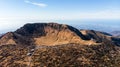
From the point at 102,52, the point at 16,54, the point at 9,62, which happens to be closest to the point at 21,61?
the point at 9,62

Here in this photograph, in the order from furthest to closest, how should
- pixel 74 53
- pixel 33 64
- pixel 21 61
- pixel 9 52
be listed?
pixel 9 52 → pixel 74 53 → pixel 21 61 → pixel 33 64

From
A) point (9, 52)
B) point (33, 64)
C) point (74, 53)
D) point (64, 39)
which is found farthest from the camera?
point (64, 39)

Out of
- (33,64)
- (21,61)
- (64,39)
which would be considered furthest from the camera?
(64,39)

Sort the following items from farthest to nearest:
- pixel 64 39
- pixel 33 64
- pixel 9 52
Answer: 1. pixel 64 39
2. pixel 9 52
3. pixel 33 64

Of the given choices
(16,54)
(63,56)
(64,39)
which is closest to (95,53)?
(63,56)

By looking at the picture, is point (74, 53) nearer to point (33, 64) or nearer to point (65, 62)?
point (65, 62)

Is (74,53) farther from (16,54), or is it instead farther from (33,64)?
(16,54)

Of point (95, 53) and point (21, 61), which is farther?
point (95, 53)

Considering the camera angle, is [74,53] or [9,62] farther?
[74,53]

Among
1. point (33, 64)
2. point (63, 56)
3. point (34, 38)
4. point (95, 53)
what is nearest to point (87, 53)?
point (95, 53)
